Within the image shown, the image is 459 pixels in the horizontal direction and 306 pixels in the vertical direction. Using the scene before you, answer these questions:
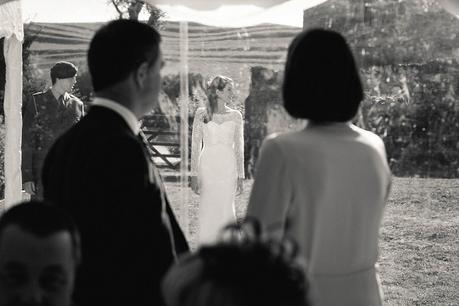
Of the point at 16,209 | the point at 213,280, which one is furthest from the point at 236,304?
the point at 16,209

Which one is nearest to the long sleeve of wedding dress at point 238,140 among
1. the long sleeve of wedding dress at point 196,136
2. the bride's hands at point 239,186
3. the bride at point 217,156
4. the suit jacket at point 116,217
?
the bride at point 217,156

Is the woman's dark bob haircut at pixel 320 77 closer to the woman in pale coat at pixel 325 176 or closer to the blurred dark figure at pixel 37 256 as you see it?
the woman in pale coat at pixel 325 176

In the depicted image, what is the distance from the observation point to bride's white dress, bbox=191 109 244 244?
8.55m

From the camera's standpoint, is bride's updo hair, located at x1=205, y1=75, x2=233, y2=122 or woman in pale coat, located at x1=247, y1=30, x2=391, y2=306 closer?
woman in pale coat, located at x1=247, y1=30, x2=391, y2=306

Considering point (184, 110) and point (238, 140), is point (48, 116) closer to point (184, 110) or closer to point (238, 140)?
point (184, 110)

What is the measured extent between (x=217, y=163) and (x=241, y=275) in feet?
24.7

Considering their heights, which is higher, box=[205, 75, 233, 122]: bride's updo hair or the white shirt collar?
the white shirt collar

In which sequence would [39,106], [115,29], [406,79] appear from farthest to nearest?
[406,79] < [39,106] < [115,29]

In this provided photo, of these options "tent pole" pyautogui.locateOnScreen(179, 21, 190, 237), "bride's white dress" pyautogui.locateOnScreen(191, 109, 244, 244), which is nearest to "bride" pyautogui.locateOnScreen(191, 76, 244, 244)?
"bride's white dress" pyautogui.locateOnScreen(191, 109, 244, 244)

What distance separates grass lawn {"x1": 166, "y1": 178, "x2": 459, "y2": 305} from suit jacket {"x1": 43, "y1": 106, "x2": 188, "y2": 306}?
229 inches

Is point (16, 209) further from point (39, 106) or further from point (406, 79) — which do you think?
point (406, 79)

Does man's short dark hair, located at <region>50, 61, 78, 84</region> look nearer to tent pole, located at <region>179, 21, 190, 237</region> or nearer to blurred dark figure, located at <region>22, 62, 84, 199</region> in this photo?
blurred dark figure, located at <region>22, 62, 84, 199</region>

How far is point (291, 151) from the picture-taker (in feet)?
7.20

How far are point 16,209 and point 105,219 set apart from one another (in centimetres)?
35
